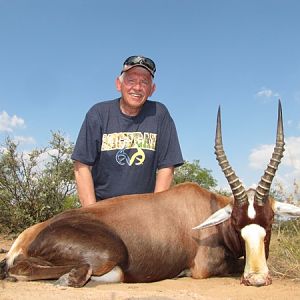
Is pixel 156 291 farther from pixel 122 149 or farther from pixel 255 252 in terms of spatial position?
pixel 122 149

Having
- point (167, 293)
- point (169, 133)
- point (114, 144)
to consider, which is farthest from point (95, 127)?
point (167, 293)

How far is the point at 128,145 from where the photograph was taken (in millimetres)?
6977

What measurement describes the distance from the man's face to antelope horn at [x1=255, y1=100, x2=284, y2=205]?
2260 millimetres

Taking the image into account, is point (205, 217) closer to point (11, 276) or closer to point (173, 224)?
A: point (173, 224)

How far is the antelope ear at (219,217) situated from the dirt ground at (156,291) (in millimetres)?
636

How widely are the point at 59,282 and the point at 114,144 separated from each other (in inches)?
99.9

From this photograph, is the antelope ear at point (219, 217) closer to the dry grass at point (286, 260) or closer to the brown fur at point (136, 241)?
the brown fur at point (136, 241)

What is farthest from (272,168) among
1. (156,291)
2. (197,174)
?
(197,174)

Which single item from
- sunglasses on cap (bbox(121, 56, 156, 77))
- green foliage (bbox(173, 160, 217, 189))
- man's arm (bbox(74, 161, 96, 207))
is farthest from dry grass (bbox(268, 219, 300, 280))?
green foliage (bbox(173, 160, 217, 189))

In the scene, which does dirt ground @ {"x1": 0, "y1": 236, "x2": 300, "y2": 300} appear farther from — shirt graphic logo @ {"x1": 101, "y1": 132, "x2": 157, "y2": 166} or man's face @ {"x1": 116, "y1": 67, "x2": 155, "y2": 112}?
man's face @ {"x1": 116, "y1": 67, "x2": 155, "y2": 112}

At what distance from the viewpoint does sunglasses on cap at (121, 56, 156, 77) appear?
7250mm

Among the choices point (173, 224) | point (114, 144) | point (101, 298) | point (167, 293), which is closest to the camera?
point (101, 298)

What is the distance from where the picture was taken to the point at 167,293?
4.65m

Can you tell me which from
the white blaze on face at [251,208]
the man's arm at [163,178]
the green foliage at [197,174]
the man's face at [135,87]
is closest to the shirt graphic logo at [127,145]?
the man's arm at [163,178]
